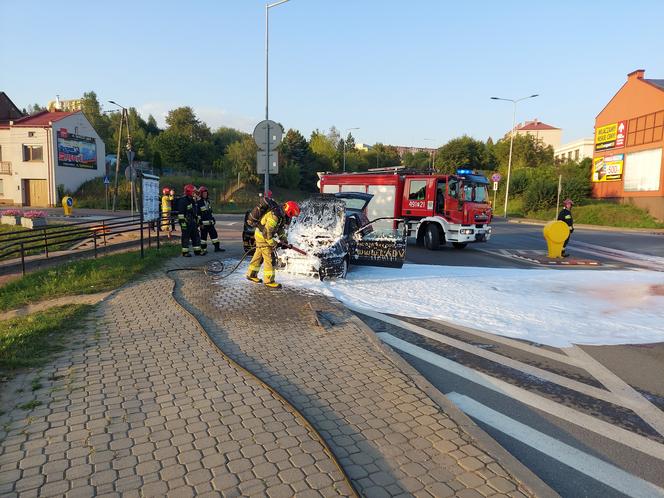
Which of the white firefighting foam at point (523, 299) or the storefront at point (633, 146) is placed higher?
the storefront at point (633, 146)

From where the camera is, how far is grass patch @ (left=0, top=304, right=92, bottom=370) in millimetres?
4633

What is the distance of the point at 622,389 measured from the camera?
4594mm

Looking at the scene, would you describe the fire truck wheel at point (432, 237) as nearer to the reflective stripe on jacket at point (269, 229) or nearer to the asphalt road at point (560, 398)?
the reflective stripe on jacket at point (269, 229)

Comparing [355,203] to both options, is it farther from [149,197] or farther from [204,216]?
[149,197]

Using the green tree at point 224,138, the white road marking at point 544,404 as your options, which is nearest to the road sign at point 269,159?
the white road marking at point 544,404

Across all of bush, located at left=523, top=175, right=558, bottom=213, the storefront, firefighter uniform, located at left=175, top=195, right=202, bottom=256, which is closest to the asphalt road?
firefighter uniform, located at left=175, top=195, right=202, bottom=256

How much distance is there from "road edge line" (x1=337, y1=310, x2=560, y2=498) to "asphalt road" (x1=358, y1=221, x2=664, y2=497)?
0.66 ft

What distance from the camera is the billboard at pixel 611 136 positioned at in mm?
35219

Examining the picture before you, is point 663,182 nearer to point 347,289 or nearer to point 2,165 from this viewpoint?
point 347,289

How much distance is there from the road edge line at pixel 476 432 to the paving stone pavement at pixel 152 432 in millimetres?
1112

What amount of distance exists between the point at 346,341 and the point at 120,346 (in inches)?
105

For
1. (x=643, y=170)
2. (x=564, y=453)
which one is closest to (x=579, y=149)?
(x=643, y=170)

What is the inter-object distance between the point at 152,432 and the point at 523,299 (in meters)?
6.89

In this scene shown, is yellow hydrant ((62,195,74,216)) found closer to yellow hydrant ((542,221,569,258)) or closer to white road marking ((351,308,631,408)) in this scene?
yellow hydrant ((542,221,569,258))
